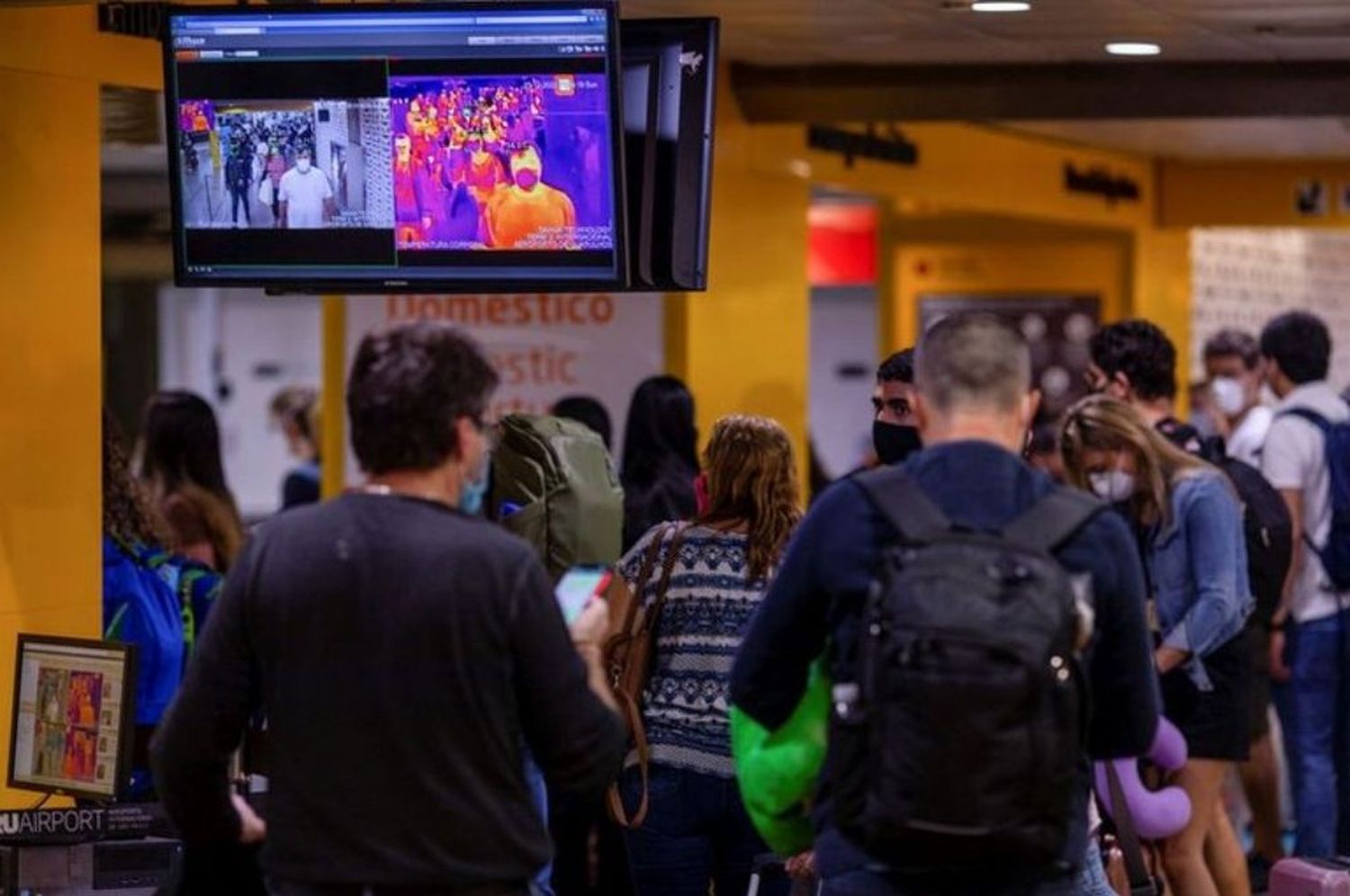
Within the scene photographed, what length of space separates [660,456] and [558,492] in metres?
1.66

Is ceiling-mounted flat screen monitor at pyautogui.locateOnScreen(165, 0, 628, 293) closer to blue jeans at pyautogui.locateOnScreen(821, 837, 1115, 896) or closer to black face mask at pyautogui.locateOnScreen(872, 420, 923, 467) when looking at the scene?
black face mask at pyautogui.locateOnScreen(872, 420, 923, 467)

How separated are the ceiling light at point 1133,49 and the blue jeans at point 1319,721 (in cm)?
214

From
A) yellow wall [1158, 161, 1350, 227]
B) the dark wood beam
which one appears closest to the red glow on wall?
yellow wall [1158, 161, 1350, 227]

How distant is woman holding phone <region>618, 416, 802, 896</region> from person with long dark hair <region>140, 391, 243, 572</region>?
2.50m

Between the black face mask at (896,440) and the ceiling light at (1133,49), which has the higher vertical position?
the ceiling light at (1133,49)

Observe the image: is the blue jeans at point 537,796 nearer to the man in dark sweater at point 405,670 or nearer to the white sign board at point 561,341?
the man in dark sweater at point 405,670

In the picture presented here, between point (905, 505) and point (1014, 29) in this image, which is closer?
point (905, 505)

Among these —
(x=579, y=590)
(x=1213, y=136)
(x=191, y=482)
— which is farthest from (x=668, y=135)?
(x=1213, y=136)

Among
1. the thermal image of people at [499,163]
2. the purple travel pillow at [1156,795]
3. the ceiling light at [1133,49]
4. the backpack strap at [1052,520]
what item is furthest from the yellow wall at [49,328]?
the ceiling light at [1133,49]

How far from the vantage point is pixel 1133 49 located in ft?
33.0

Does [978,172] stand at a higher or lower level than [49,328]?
higher

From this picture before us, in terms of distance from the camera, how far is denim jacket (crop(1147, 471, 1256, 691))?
7398mm

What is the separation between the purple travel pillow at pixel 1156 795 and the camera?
22.5 ft

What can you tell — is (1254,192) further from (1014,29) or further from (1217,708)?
(1217,708)
